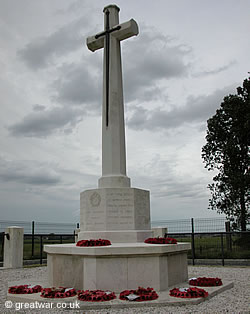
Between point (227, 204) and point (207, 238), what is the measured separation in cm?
534

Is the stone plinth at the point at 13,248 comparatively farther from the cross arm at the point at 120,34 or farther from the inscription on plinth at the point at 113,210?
the cross arm at the point at 120,34

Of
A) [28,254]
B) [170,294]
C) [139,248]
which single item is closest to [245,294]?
[170,294]

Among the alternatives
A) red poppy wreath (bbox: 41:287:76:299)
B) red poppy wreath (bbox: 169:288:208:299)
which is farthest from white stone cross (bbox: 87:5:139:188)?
red poppy wreath (bbox: 169:288:208:299)

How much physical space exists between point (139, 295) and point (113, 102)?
18.4ft

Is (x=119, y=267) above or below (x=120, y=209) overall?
below

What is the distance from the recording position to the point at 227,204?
19969mm

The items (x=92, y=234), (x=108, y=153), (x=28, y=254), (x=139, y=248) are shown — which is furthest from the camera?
(x=28, y=254)

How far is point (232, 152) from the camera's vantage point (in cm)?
1970

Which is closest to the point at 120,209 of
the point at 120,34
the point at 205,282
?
the point at 205,282

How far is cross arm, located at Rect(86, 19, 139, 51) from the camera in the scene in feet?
33.2

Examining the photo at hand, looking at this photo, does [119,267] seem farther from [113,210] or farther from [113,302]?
[113,210]

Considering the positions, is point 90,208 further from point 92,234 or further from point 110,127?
point 110,127

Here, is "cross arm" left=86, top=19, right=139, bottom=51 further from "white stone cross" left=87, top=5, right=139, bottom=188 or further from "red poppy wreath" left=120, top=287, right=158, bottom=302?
"red poppy wreath" left=120, top=287, right=158, bottom=302

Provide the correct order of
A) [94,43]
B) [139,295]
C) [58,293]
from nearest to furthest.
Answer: [139,295], [58,293], [94,43]
